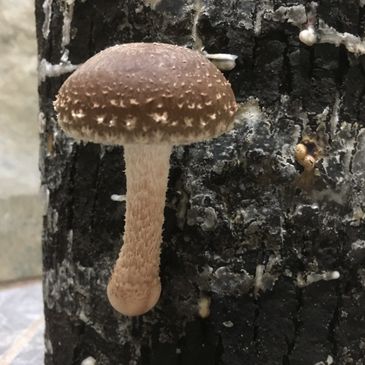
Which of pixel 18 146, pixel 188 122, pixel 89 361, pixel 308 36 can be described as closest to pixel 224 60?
pixel 308 36

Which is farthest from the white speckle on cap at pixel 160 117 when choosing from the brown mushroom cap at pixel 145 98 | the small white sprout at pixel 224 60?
the small white sprout at pixel 224 60

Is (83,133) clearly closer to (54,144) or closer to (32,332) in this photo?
(54,144)

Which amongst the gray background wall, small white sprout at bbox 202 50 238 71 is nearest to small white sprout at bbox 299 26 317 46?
small white sprout at bbox 202 50 238 71

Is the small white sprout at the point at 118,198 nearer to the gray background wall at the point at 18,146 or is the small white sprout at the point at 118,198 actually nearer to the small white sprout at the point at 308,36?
the small white sprout at the point at 308,36

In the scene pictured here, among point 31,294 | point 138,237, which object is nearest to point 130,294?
point 138,237

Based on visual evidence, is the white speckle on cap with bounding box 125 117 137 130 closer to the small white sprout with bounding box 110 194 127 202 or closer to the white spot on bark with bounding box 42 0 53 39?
the small white sprout with bounding box 110 194 127 202

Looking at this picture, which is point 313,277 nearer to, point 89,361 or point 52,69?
point 89,361
